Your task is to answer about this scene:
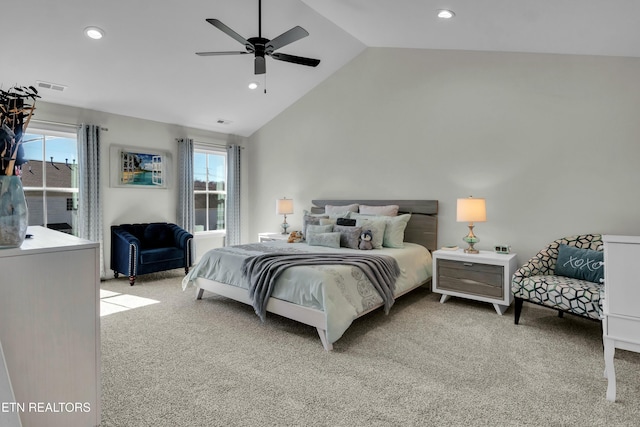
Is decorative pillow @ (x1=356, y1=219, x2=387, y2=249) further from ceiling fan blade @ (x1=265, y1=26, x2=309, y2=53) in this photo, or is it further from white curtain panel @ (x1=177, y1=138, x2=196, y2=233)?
white curtain panel @ (x1=177, y1=138, x2=196, y2=233)

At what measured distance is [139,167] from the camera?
5414mm

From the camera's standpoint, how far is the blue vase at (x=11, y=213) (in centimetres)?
130

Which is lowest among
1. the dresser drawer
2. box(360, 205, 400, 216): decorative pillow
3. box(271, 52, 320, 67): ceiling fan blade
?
the dresser drawer

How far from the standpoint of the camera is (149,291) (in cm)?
448

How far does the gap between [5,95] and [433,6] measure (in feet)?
10.6

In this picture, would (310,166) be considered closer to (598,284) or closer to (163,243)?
(163,243)

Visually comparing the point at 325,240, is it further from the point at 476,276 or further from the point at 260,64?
the point at 260,64

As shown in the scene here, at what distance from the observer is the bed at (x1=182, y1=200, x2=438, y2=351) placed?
2.82 m

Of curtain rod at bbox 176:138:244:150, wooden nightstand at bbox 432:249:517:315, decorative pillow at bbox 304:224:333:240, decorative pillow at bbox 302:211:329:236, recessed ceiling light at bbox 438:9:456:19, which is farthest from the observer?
curtain rod at bbox 176:138:244:150

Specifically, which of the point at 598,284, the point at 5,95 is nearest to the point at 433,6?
the point at 598,284

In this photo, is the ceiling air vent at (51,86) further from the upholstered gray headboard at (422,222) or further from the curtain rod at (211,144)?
the upholstered gray headboard at (422,222)

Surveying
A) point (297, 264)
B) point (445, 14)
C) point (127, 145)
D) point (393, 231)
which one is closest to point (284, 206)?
point (393, 231)

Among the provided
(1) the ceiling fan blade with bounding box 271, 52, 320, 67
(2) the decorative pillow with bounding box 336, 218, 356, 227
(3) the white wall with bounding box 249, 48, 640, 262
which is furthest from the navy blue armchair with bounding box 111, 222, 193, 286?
(1) the ceiling fan blade with bounding box 271, 52, 320, 67

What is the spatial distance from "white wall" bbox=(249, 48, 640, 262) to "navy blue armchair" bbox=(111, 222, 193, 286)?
6.70 feet
